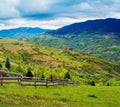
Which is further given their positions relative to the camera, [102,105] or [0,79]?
[0,79]

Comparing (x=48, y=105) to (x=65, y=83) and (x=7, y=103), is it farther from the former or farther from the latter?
(x=65, y=83)

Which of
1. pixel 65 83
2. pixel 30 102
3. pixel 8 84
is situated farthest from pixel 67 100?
pixel 65 83

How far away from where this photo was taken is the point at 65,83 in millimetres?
78188

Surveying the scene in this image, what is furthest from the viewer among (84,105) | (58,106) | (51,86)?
(51,86)

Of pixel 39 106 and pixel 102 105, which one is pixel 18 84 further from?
pixel 39 106

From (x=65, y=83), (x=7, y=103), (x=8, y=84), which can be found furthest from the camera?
(x=65, y=83)

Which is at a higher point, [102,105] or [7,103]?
[7,103]

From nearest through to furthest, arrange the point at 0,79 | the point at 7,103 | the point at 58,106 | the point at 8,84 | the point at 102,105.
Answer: the point at 7,103, the point at 58,106, the point at 102,105, the point at 0,79, the point at 8,84

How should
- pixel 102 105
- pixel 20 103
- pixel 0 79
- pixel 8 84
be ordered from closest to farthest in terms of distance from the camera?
1. pixel 20 103
2. pixel 102 105
3. pixel 0 79
4. pixel 8 84

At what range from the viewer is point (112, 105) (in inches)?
1658

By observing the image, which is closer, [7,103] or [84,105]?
[7,103]

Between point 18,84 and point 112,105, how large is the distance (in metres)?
16.3

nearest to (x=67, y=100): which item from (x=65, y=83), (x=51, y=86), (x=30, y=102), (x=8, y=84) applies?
(x=30, y=102)

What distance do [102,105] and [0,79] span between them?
49.5ft
